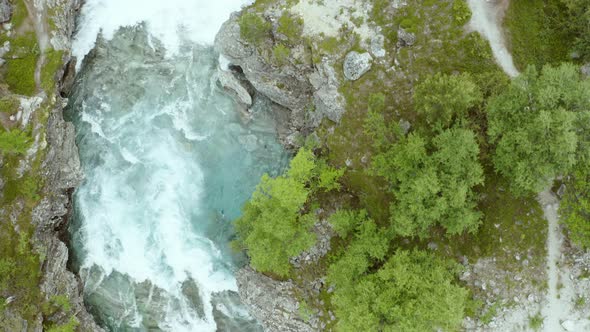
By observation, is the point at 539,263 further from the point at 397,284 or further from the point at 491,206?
the point at 397,284

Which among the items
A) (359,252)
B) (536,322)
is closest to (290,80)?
(359,252)

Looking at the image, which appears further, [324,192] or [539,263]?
[324,192]

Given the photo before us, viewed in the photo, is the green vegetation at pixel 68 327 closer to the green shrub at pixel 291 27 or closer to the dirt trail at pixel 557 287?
the green shrub at pixel 291 27

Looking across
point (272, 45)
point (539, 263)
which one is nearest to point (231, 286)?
point (272, 45)

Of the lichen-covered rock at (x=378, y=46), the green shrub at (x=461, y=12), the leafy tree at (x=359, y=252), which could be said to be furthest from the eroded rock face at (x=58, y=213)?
the green shrub at (x=461, y=12)

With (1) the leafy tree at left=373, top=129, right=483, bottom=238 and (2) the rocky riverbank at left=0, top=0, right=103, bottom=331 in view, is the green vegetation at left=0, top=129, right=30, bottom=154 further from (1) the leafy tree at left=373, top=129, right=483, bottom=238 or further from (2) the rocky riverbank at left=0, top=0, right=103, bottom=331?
(1) the leafy tree at left=373, top=129, right=483, bottom=238

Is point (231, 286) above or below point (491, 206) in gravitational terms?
below
